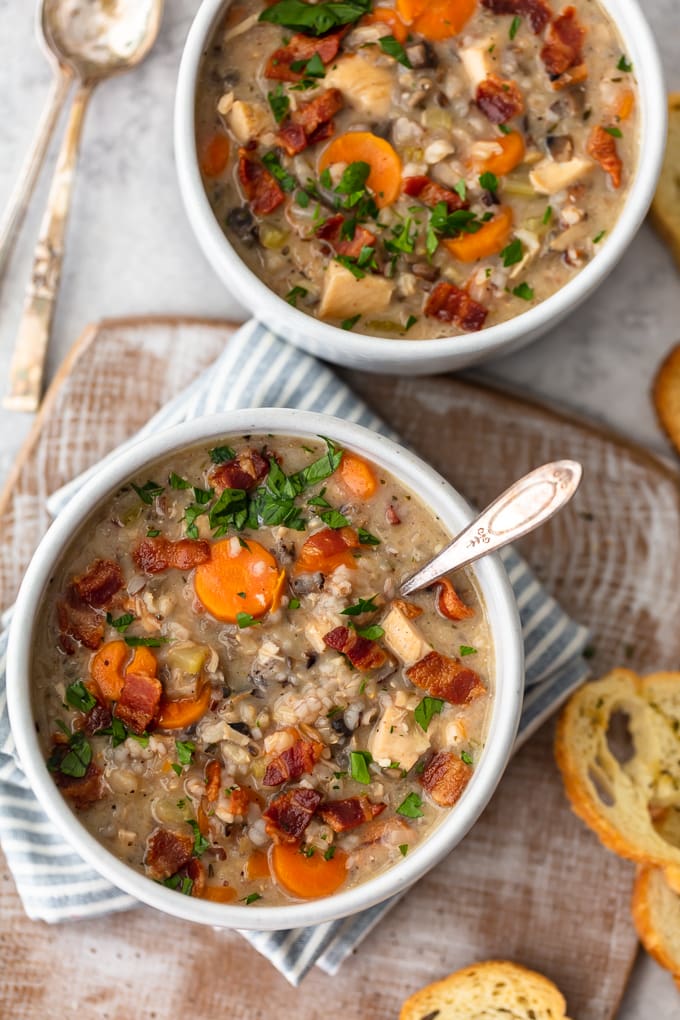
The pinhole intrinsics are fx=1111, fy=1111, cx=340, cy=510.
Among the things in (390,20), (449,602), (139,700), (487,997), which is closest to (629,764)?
(487,997)

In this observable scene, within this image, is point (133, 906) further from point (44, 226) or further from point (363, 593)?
point (44, 226)

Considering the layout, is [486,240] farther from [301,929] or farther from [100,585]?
[301,929]

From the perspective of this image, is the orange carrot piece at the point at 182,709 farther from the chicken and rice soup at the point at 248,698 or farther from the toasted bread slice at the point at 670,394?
the toasted bread slice at the point at 670,394

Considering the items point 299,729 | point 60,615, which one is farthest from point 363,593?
point 60,615

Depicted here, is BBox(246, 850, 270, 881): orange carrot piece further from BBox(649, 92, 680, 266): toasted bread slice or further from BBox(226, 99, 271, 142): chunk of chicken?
BBox(649, 92, 680, 266): toasted bread slice

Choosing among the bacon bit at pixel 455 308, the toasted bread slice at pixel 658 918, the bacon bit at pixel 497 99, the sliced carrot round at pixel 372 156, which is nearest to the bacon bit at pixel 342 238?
the sliced carrot round at pixel 372 156

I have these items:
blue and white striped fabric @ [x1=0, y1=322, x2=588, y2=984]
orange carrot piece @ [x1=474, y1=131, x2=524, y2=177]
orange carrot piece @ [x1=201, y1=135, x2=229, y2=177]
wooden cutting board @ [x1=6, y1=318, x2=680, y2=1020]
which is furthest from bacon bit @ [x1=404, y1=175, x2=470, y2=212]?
wooden cutting board @ [x1=6, y1=318, x2=680, y2=1020]
